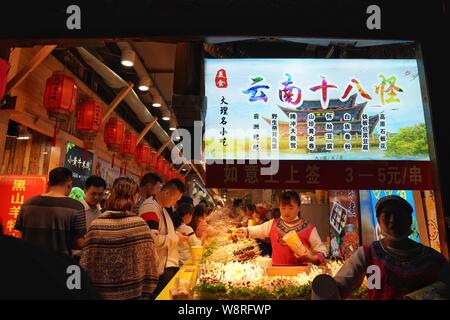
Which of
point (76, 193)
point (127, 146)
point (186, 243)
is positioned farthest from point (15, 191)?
point (186, 243)

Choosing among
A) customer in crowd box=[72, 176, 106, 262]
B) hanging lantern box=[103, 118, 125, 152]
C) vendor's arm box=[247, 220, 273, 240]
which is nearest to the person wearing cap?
vendor's arm box=[247, 220, 273, 240]

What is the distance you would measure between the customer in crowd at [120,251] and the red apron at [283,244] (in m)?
2.01

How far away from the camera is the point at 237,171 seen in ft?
7.70

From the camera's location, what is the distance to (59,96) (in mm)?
5742

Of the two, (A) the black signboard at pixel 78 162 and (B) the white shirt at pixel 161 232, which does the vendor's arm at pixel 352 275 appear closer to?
(B) the white shirt at pixel 161 232

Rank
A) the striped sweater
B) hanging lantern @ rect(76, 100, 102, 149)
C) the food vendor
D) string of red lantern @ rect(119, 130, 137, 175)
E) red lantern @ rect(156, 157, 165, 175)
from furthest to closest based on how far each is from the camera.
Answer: red lantern @ rect(156, 157, 165, 175), string of red lantern @ rect(119, 130, 137, 175), hanging lantern @ rect(76, 100, 102, 149), the food vendor, the striped sweater

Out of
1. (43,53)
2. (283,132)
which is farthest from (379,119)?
(43,53)

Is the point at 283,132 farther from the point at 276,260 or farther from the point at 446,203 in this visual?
the point at 276,260

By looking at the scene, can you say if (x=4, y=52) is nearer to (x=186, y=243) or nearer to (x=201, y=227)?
(x=186, y=243)

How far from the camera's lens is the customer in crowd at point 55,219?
12.7ft

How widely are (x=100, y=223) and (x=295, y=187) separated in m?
2.15

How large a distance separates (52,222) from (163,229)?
1.41 metres

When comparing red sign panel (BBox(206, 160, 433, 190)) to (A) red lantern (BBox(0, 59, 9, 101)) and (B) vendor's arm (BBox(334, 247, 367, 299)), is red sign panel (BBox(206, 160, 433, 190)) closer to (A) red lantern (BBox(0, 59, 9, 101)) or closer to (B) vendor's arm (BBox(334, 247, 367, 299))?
(B) vendor's arm (BBox(334, 247, 367, 299))

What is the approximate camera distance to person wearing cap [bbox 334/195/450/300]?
2.19m
